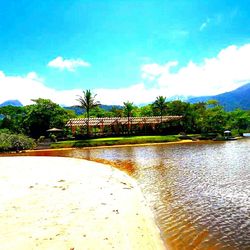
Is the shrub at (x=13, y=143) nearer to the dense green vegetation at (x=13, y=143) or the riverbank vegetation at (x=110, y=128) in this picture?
the dense green vegetation at (x=13, y=143)

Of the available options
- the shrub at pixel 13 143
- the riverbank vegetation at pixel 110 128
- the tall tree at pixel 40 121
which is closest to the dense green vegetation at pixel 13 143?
the shrub at pixel 13 143

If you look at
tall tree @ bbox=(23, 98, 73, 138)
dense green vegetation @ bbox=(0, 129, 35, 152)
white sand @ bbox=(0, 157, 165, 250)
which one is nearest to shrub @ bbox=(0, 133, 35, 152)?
dense green vegetation @ bbox=(0, 129, 35, 152)

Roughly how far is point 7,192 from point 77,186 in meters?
3.26

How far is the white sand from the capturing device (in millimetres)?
7336

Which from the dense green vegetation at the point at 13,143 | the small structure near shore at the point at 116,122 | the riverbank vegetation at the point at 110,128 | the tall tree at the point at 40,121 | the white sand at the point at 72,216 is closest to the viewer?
the white sand at the point at 72,216

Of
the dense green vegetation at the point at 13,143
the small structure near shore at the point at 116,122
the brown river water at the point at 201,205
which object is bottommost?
the brown river water at the point at 201,205

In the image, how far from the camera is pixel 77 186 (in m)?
13.9

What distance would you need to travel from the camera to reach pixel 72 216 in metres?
9.24

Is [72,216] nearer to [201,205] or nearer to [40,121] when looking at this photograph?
[201,205]

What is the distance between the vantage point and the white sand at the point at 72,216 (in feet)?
24.1

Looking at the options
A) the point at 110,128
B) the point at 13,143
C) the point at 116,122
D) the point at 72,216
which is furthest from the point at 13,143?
the point at 72,216

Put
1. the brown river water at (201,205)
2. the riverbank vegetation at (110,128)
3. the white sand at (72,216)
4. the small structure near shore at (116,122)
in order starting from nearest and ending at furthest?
the white sand at (72,216) < the brown river water at (201,205) < the small structure near shore at (116,122) < the riverbank vegetation at (110,128)

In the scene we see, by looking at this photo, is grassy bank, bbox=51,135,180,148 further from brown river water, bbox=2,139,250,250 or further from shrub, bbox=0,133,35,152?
brown river water, bbox=2,139,250,250

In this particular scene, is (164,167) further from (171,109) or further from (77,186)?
(171,109)
